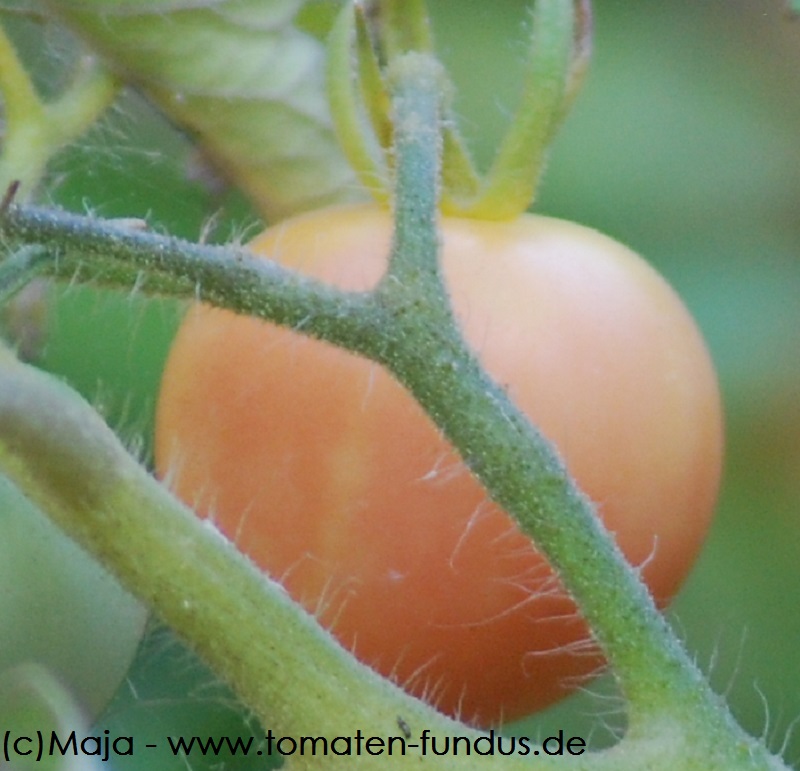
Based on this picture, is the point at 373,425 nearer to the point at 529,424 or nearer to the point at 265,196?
the point at 529,424

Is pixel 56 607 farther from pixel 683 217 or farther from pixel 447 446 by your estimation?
pixel 683 217

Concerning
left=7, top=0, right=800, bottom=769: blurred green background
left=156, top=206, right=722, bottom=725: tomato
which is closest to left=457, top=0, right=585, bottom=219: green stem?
left=156, top=206, right=722, bottom=725: tomato

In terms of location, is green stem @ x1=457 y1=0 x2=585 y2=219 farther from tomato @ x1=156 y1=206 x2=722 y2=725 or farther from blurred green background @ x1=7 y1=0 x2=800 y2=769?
blurred green background @ x1=7 y1=0 x2=800 y2=769

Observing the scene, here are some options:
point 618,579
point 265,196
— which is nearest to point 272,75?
point 265,196

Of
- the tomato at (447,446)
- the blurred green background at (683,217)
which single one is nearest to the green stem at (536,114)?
the tomato at (447,446)

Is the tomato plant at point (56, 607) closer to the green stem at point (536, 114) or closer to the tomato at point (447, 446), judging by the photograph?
the tomato at point (447, 446)

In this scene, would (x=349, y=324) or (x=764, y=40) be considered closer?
(x=349, y=324)

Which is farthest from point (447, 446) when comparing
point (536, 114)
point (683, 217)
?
point (683, 217)
